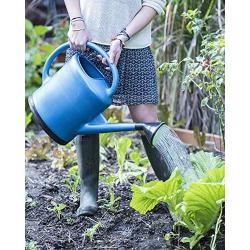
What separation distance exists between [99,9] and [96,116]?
1.20 feet

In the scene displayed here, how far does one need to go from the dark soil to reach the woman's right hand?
2.01 feet

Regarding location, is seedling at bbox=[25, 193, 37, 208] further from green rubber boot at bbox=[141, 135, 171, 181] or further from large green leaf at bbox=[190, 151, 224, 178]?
large green leaf at bbox=[190, 151, 224, 178]

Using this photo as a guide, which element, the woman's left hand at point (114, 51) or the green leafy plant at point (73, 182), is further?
the green leafy plant at point (73, 182)

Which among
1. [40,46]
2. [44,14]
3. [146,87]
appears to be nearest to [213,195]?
[146,87]

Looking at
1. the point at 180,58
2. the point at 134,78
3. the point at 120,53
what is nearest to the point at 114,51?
the point at 120,53

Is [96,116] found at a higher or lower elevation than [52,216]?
higher

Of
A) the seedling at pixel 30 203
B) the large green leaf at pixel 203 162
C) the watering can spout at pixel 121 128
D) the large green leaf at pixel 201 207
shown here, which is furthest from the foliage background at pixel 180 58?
the large green leaf at pixel 201 207

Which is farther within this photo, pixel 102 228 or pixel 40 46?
pixel 40 46

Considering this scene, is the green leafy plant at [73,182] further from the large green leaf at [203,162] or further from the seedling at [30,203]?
the large green leaf at [203,162]

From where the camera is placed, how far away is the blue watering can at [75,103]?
237 centimetres

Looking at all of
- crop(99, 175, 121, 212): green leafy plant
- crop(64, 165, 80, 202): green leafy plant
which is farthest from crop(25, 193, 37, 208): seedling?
crop(99, 175, 121, 212): green leafy plant
